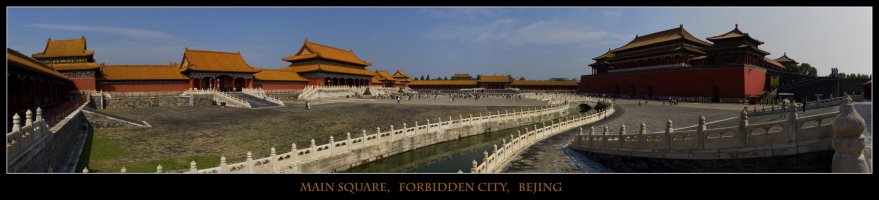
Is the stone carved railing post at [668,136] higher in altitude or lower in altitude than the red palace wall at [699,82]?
lower

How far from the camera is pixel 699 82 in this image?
1452 inches

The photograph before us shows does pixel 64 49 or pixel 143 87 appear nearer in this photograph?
pixel 64 49

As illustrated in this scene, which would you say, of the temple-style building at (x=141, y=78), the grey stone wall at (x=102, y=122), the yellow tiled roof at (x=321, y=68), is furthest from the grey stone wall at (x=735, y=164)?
the yellow tiled roof at (x=321, y=68)

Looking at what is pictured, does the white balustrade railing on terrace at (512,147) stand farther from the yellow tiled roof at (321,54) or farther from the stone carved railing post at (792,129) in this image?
the yellow tiled roof at (321,54)

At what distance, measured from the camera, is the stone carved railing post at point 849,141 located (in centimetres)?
536

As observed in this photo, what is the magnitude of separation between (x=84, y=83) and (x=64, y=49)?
4394mm

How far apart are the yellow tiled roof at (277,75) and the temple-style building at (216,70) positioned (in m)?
1.95

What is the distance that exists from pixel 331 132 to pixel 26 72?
13.1 meters

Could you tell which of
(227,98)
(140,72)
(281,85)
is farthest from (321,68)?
(140,72)

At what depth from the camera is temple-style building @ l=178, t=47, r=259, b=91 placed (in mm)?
37438

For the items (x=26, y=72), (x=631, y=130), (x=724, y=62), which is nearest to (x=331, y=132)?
(x=26, y=72)

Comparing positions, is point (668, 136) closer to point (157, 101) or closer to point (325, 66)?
point (157, 101)
